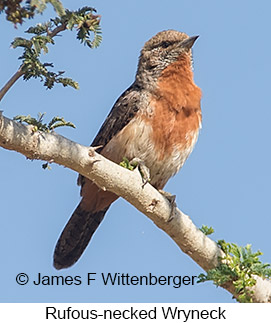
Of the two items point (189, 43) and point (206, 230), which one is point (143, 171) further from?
point (189, 43)

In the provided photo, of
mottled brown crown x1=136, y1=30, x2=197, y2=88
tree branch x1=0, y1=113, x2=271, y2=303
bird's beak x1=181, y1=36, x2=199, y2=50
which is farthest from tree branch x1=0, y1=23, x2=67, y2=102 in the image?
bird's beak x1=181, y1=36, x2=199, y2=50

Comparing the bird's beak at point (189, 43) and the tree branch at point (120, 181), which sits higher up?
the bird's beak at point (189, 43)

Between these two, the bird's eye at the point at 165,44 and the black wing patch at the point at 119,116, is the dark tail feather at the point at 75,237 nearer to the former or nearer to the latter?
the black wing patch at the point at 119,116

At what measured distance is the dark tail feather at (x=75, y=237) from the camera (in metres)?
7.13

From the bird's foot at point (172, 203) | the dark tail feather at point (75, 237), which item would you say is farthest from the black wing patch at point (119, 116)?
the bird's foot at point (172, 203)

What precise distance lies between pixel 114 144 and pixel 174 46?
65.5 inches

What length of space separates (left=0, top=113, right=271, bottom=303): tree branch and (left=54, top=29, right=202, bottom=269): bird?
115cm

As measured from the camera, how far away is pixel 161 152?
6.65 meters

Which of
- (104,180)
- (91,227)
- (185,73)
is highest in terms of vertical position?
(185,73)

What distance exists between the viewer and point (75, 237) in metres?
7.17

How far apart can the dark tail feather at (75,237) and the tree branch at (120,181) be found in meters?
1.76

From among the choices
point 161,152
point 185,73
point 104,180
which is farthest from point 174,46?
point 104,180

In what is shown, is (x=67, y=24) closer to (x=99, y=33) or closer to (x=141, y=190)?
(x=99, y=33)

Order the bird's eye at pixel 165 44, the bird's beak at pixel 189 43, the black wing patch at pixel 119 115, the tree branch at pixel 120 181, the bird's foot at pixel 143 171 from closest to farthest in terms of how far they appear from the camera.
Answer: the tree branch at pixel 120 181 → the bird's foot at pixel 143 171 → the black wing patch at pixel 119 115 → the bird's beak at pixel 189 43 → the bird's eye at pixel 165 44
